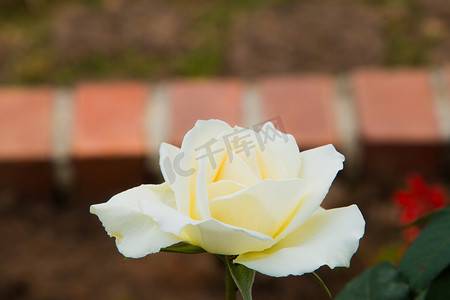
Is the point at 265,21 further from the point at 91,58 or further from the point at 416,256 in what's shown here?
the point at 416,256

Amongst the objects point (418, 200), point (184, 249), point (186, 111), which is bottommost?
point (418, 200)

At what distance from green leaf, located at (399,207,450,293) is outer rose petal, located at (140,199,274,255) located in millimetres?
167

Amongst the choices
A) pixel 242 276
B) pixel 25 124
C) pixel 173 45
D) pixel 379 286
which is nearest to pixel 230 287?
pixel 242 276

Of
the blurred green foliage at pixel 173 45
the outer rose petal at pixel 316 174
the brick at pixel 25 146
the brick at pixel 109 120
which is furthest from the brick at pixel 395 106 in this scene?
the outer rose petal at pixel 316 174

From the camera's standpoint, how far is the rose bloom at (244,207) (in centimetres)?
36

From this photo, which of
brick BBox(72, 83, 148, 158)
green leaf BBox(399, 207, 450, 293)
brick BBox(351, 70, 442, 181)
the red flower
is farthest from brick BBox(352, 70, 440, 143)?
green leaf BBox(399, 207, 450, 293)

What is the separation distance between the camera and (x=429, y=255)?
489mm

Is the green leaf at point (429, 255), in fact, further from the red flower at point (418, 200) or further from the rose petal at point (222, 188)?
the red flower at point (418, 200)

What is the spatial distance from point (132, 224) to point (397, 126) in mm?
993

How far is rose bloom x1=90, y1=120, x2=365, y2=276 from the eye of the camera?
36cm

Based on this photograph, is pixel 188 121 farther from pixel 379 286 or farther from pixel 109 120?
pixel 379 286

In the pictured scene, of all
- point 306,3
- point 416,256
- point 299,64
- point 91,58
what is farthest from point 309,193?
point 306,3

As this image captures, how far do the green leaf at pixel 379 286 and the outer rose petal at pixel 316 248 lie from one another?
14 centimetres

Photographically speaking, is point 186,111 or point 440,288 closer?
point 440,288
